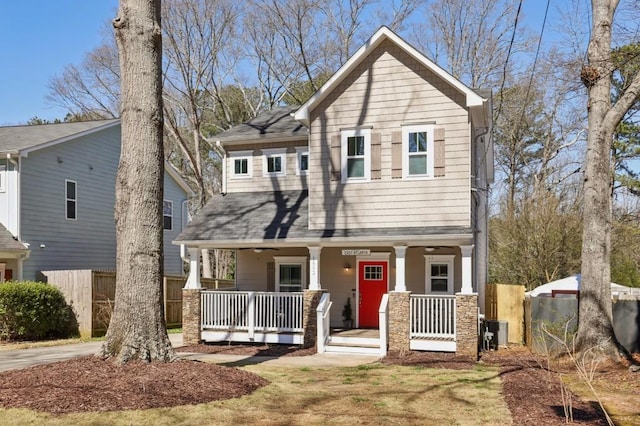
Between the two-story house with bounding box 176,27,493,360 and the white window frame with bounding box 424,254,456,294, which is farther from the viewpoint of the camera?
the white window frame with bounding box 424,254,456,294

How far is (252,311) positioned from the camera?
1595 centimetres

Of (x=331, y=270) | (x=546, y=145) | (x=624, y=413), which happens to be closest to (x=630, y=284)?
(x=546, y=145)

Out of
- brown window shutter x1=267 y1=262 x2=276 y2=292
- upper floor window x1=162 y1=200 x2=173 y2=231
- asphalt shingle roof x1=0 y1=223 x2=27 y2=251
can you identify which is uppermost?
upper floor window x1=162 y1=200 x2=173 y2=231

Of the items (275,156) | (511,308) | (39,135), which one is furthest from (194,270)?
(39,135)

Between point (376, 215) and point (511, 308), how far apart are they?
520cm

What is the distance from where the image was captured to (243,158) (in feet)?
61.9

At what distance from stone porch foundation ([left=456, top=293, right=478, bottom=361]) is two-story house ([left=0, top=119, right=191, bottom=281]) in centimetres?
1374

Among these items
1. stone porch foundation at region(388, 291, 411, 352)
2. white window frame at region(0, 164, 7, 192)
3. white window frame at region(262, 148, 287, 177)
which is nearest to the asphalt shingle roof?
white window frame at region(0, 164, 7, 192)

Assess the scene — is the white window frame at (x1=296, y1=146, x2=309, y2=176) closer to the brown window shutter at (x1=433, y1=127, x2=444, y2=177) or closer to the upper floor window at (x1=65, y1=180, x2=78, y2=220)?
the brown window shutter at (x1=433, y1=127, x2=444, y2=177)

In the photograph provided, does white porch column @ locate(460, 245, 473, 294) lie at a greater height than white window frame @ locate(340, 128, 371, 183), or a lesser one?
lesser

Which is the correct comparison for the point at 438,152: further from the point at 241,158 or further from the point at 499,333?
the point at 241,158

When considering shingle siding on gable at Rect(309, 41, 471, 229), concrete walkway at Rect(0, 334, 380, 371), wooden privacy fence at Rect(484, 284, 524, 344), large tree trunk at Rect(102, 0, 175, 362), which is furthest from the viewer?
wooden privacy fence at Rect(484, 284, 524, 344)

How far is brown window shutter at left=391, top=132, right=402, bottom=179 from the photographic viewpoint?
1525 cm

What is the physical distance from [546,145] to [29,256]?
25.7 meters
